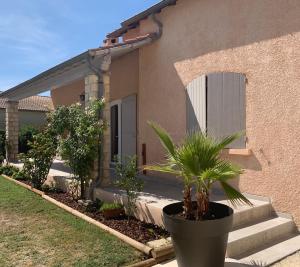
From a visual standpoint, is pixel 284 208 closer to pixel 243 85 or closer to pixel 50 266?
pixel 243 85

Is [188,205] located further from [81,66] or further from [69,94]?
[69,94]

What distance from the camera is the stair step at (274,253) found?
214 inches

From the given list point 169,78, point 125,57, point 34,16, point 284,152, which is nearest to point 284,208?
point 284,152

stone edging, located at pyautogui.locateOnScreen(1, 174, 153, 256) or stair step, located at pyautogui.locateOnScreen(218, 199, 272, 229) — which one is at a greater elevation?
stair step, located at pyautogui.locateOnScreen(218, 199, 272, 229)

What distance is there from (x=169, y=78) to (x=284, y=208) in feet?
15.3

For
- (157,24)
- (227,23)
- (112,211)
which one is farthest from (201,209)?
(157,24)

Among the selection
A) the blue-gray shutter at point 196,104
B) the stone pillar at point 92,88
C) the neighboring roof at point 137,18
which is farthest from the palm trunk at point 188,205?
the neighboring roof at point 137,18

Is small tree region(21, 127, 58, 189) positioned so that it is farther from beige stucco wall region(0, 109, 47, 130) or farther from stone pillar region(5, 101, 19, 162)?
beige stucco wall region(0, 109, 47, 130)

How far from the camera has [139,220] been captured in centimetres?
705

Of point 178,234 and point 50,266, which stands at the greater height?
point 178,234

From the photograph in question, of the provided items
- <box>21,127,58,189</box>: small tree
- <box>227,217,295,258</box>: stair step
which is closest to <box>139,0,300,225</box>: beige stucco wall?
<box>227,217,295,258</box>: stair step

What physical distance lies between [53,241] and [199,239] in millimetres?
2799

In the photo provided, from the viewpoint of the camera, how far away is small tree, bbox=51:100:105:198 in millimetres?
8203

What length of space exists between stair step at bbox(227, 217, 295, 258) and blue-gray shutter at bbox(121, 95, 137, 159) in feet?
19.3
